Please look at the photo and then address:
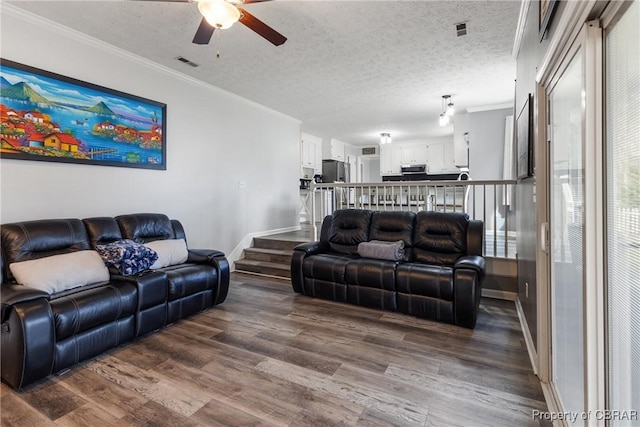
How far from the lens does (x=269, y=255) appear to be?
5.02m

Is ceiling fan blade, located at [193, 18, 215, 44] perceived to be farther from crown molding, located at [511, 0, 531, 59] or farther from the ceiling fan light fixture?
crown molding, located at [511, 0, 531, 59]

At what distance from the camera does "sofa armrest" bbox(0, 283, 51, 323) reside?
1.94m

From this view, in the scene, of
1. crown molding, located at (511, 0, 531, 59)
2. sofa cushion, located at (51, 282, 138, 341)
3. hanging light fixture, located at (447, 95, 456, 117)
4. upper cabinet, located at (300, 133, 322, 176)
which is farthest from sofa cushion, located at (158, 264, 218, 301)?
upper cabinet, located at (300, 133, 322, 176)

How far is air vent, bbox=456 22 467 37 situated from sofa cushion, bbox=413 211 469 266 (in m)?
1.87

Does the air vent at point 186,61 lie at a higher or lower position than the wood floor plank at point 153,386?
higher

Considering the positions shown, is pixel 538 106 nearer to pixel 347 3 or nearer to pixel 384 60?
pixel 347 3

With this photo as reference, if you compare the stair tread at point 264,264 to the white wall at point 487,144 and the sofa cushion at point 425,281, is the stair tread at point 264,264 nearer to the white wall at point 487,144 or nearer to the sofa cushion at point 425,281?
the sofa cushion at point 425,281

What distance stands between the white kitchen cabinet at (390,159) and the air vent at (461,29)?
629 cm

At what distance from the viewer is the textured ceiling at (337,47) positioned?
106 inches

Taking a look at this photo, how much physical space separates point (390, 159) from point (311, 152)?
9.20ft

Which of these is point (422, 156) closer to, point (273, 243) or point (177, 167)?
point (273, 243)

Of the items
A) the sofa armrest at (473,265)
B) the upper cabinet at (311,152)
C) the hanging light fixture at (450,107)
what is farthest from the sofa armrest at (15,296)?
the upper cabinet at (311,152)

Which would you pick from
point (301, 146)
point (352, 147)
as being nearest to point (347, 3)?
point (301, 146)

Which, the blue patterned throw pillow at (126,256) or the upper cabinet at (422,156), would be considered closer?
the blue patterned throw pillow at (126,256)
